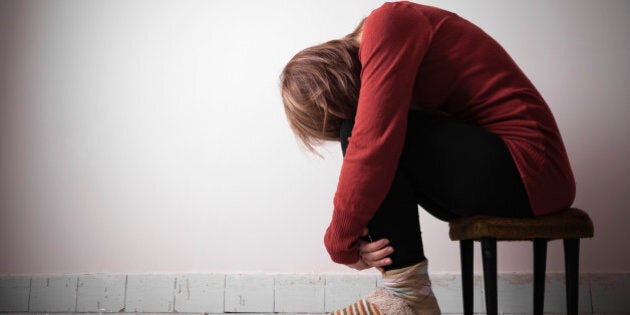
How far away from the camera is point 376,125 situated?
75cm

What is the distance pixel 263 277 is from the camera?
146 cm

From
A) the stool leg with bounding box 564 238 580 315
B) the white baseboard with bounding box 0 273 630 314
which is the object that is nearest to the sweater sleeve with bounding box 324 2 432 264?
the stool leg with bounding box 564 238 580 315

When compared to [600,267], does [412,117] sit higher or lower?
higher

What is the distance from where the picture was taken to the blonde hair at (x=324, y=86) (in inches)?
34.1

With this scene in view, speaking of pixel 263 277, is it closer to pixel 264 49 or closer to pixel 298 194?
pixel 298 194

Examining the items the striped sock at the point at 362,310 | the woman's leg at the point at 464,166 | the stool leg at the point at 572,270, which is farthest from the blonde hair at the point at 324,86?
the stool leg at the point at 572,270

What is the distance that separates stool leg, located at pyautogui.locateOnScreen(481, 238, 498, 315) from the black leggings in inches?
2.4

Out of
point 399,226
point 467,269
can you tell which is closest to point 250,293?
point 467,269

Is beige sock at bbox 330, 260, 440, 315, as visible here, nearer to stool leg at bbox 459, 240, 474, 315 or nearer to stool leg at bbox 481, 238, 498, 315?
stool leg at bbox 481, 238, 498, 315

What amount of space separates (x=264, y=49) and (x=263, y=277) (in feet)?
2.57

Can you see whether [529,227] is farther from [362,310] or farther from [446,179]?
[362,310]

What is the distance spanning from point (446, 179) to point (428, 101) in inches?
7.2

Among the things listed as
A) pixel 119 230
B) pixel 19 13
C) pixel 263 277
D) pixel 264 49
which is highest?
pixel 19 13

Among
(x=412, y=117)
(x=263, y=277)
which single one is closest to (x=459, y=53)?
(x=412, y=117)
